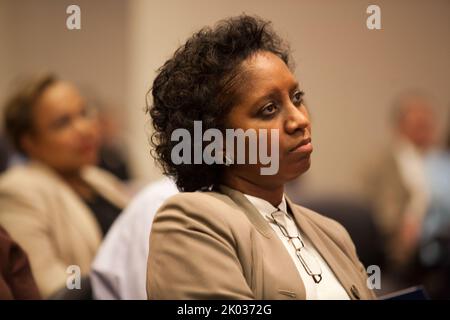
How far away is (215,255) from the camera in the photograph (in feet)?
4.25

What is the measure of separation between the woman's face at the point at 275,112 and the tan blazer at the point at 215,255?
0.12 m

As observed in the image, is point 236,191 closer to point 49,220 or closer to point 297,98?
point 297,98

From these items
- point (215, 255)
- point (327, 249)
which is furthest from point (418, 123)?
point (215, 255)

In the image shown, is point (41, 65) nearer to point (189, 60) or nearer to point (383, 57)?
point (383, 57)

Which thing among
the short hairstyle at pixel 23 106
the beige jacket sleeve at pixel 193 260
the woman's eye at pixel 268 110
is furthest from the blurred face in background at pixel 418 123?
the beige jacket sleeve at pixel 193 260

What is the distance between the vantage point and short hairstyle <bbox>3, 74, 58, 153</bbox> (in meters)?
2.65

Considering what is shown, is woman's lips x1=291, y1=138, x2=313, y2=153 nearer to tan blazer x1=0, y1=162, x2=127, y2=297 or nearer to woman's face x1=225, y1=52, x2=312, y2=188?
woman's face x1=225, y1=52, x2=312, y2=188

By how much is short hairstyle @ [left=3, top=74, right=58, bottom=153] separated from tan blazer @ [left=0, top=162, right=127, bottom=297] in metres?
0.12

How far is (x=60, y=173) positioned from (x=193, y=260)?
1510 millimetres

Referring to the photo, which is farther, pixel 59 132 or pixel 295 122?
pixel 59 132

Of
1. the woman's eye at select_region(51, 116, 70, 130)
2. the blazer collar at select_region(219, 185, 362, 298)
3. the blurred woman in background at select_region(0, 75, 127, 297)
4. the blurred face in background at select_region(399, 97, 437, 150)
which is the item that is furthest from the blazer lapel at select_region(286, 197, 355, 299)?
the blurred face in background at select_region(399, 97, 437, 150)

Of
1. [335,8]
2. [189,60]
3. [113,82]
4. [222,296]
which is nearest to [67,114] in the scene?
[335,8]

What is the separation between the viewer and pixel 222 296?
128cm
